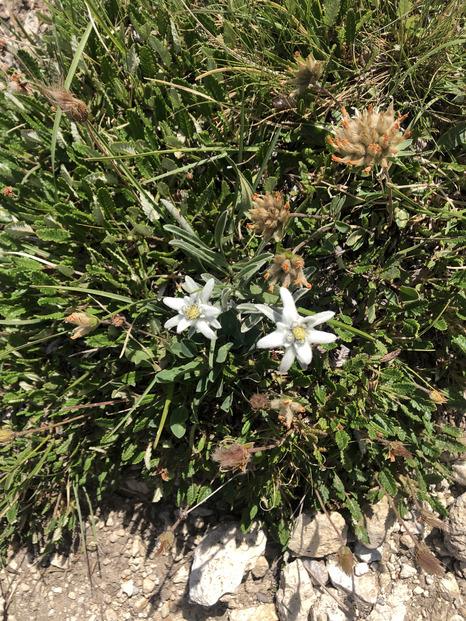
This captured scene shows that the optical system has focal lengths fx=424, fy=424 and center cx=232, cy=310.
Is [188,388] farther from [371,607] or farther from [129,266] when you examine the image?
[371,607]

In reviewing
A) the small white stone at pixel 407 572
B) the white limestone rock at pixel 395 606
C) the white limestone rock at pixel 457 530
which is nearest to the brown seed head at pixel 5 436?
the white limestone rock at pixel 395 606

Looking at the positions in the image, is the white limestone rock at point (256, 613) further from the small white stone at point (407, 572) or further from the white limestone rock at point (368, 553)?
the small white stone at point (407, 572)

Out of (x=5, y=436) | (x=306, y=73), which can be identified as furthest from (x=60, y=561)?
(x=306, y=73)

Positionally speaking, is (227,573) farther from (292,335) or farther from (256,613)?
(292,335)

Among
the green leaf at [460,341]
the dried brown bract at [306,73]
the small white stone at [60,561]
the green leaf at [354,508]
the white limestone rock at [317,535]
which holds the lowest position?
the small white stone at [60,561]

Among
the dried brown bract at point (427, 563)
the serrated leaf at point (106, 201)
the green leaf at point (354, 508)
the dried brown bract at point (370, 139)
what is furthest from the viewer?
the green leaf at point (354, 508)

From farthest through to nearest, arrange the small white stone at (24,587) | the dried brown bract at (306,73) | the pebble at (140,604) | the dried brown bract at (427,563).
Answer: the small white stone at (24,587) → the pebble at (140,604) → the dried brown bract at (427,563) → the dried brown bract at (306,73)

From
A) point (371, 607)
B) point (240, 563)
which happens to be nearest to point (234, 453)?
point (240, 563)
